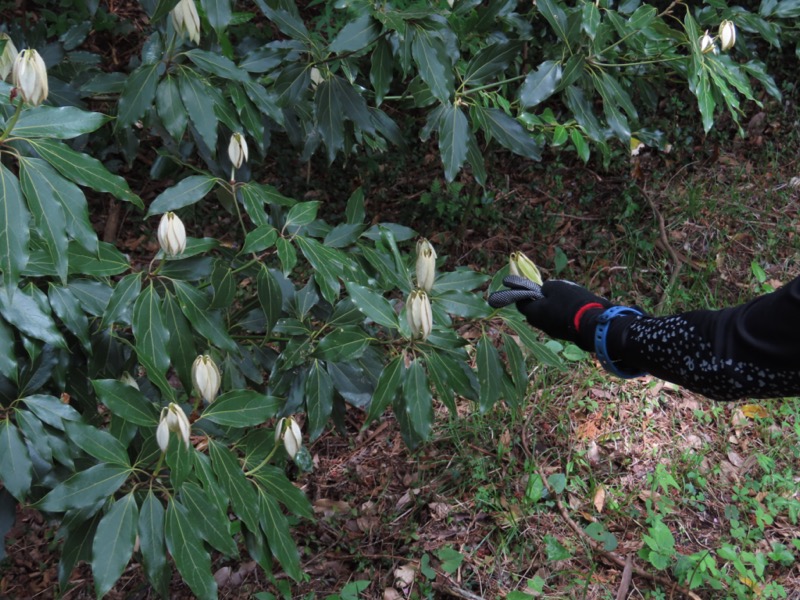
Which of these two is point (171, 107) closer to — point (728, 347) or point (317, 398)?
point (317, 398)

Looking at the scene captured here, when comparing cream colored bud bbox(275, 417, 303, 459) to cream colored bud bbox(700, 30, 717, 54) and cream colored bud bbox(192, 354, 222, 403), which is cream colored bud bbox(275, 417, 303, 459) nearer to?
cream colored bud bbox(192, 354, 222, 403)

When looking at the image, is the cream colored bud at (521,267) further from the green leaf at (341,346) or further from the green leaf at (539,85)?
the green leaf at (539,85)

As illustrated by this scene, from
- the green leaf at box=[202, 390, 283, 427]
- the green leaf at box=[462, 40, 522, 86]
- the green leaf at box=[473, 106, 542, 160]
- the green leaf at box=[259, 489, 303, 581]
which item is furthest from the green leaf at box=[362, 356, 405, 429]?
the green leaf at box=[462, 40, 522, 86]

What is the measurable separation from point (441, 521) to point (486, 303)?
49.7 inches

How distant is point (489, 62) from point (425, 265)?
0.83 metres

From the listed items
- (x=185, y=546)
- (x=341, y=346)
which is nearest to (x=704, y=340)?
(x=341, y=346)

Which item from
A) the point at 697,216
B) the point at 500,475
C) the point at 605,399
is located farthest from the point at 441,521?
the point at 697,216

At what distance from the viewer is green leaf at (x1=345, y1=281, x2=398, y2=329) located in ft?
5.37

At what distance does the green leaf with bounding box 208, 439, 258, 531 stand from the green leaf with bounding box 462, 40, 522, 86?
126 centimetres

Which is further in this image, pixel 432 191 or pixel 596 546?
pixel 432 191

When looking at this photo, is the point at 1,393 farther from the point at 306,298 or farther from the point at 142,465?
the point at 306,298

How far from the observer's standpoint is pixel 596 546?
102 inches

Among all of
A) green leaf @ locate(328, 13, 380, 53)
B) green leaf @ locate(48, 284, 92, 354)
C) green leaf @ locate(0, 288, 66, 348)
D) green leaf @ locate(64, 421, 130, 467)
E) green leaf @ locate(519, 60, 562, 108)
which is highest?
green leaf @ locate(328, 13, 380, 53)

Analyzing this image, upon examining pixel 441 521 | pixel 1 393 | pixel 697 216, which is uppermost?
pixel 1 393
